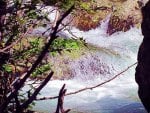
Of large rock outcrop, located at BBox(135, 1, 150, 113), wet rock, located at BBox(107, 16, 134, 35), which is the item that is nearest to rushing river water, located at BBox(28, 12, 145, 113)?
wet rock, located at BBox(107, 16, 134, 35)

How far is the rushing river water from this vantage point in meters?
19.9

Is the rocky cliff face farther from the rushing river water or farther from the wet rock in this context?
the rushing river water

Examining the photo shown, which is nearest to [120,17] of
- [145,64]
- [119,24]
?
[119,24]

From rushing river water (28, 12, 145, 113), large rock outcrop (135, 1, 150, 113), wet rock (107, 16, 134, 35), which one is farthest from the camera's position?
wet rock (107, 16, 134, 35)

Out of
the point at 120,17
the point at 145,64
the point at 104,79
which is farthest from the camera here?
the point at 120,17

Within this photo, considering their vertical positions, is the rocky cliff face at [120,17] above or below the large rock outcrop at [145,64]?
below

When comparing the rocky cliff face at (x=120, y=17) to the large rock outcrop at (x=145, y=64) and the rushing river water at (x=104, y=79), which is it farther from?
the large rock outcrop at (x=145, y=64)

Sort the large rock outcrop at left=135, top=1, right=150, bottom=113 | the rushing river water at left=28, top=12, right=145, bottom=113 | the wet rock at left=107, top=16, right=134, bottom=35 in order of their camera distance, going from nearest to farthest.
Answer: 1. the large rock outcrop at left=135, top=1, right=150, bottom=113
2. the rushing river water at left=28, top=12, right=145, bottom=113
3. the wet rock at left=107, top=16, right=134, bottom=35

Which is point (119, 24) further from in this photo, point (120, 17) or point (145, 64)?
point (145, 64)

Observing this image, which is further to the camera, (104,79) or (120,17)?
(120,17)

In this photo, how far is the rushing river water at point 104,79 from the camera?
1988cm

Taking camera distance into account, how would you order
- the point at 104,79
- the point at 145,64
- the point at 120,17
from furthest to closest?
the point at 120,17, the point at 104,79, the point at 145,64

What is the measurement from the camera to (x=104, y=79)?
82.2ft

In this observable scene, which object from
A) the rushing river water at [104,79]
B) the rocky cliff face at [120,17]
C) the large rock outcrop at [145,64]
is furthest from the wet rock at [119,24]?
the large rock outcrop at [145,64]
